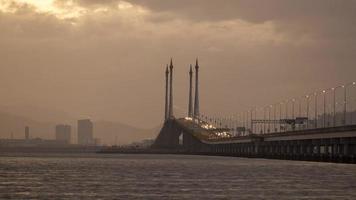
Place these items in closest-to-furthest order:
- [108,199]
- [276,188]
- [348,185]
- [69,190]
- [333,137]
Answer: [108,199] < [69,190] < [276,188] < [348,185] < [333,137]

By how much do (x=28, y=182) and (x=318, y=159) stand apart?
10002 cm

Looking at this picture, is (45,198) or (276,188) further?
(276,188)

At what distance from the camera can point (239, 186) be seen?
83750mm

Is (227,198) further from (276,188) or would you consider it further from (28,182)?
(28,182)

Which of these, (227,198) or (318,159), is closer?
(227,198)

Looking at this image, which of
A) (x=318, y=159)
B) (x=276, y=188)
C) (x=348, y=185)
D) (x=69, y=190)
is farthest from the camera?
(x=318, y=159)

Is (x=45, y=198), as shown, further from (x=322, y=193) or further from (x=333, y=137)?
(x=333, y=137)

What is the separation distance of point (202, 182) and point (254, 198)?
67.1ft

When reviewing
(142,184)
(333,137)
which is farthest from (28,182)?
(333,137)

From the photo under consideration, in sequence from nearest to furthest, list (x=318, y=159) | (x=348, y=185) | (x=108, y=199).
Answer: (x=108, y=199)
(x=348, y=185)
(x=318, y=159)

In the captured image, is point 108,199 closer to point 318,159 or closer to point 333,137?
point 333,137

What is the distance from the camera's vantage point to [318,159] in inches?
7057

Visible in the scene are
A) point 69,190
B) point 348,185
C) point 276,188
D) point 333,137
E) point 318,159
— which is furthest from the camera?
point 318,159

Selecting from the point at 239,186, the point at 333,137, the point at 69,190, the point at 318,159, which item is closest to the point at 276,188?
the point at 239,186
